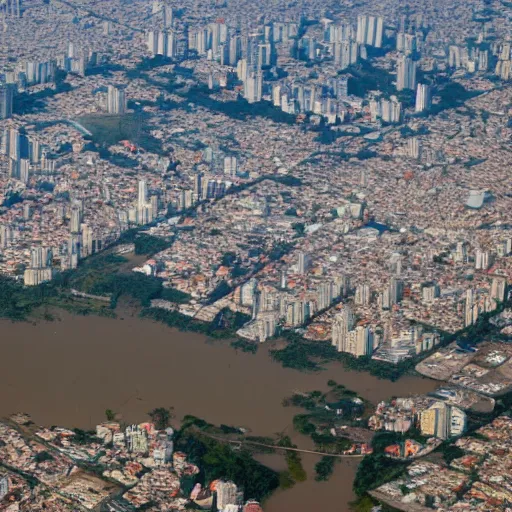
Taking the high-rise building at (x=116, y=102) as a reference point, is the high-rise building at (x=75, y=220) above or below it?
below

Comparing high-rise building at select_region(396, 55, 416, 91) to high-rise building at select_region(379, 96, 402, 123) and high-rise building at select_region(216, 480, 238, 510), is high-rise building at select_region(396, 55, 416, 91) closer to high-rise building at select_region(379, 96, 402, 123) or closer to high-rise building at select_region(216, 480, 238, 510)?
high-rise building at select_region(379, 96, 402, 123)

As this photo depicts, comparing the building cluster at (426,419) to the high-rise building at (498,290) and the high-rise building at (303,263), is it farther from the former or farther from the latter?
the high-rise building at (303,263)

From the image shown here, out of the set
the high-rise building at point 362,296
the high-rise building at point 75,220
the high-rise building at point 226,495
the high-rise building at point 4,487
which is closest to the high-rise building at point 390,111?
the high-rise building at point 75,220

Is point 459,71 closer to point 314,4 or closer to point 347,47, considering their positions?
point 347,47

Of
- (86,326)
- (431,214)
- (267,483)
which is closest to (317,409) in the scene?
(267,483)

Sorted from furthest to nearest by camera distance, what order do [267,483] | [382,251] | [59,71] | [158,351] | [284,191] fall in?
[59,71] → [284,191] → [382,251] → [158,351] → [267,483]

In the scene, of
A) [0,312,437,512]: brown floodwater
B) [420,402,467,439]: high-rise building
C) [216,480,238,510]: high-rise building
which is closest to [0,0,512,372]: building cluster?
[0,312,437,512]: brown floodwater
